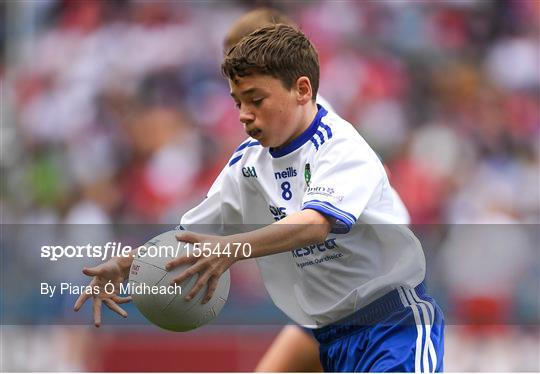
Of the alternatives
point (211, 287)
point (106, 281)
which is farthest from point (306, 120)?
point (106, 281)

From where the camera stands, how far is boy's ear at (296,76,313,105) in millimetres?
3971

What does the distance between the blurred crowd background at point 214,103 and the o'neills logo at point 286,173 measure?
3.63m

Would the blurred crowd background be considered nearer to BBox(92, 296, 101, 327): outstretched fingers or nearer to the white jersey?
the white jersey

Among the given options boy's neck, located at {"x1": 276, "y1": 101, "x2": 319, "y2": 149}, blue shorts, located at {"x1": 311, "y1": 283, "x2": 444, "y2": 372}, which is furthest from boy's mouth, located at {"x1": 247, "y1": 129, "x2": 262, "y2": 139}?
blue shorts, located at {"x1": 311, "y1": 283, "x2": 444, "y2": 372}

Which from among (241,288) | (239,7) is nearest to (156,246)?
(241,288)

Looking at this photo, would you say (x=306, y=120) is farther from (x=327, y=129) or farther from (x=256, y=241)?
(x=256, y=241)

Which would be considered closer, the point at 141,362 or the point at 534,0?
the point at 141,362

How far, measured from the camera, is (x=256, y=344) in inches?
267

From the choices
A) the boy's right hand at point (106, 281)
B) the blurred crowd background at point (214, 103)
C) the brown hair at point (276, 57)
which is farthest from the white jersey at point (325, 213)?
the blurred crowd background at point (214, 103)

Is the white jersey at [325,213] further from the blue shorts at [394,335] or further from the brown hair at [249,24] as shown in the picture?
the brown hair at [249,24]

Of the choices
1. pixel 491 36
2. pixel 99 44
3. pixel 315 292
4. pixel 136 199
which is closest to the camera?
pixel 315 292

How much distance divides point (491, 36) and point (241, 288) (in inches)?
166

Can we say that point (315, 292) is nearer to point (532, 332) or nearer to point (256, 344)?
point (256, 344)

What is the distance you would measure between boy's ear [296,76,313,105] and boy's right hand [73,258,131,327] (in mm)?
965
